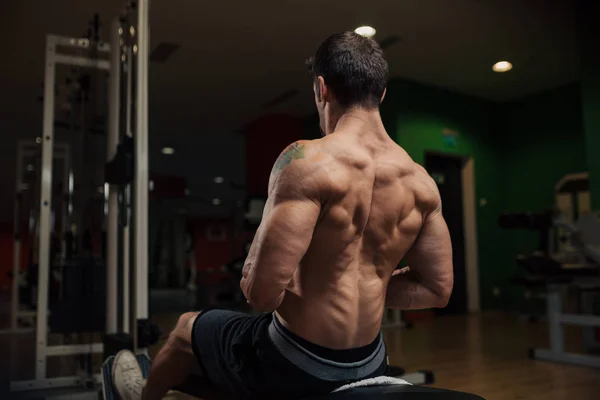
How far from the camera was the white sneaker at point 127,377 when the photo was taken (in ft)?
5.15

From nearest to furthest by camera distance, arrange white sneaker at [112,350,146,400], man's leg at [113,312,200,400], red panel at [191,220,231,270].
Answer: man's leg at [113,312,200,400] → white sneaker at [112,350,146,400] → red panel at [191,220,231,270]

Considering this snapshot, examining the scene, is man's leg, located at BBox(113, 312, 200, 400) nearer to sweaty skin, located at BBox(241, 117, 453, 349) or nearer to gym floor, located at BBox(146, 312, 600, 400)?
sweaty skin, located at BBox(241, 117, 453, 349)

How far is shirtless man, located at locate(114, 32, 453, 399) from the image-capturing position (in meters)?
1.02

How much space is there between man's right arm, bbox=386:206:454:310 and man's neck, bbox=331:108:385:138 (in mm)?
244

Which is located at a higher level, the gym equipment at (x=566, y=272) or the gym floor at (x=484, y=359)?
the gym equipment at (x=566, y=272)

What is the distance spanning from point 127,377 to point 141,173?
2.41 ft

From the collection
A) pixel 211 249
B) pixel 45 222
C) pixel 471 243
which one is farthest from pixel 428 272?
pixel 211 249

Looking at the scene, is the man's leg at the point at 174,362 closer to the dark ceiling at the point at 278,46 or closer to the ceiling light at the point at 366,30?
the dark ceiling at the point at 278,46

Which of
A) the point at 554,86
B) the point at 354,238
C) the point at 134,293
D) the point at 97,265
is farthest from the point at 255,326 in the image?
the point at 554,86

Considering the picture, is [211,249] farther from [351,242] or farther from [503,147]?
[351,242]

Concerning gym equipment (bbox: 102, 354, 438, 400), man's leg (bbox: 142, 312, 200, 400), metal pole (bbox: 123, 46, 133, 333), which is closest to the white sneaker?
gym equipment (bbox: 102, 354, 438, 400)

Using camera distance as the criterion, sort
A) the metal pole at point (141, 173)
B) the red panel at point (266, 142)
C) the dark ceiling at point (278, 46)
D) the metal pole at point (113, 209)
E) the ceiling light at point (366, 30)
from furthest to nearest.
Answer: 1. the red panel at point (266, 142)
2. the ceiling light at point (366, 30)
3. the dark ceiling at point (278, 46)
4. the metal pole at point (113, 209)
5. the metal pole at point (141, 173)

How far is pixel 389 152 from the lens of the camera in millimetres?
1182

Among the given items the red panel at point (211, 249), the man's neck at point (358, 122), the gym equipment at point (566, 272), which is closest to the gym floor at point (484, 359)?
the gym equipment at point (566, 272)
